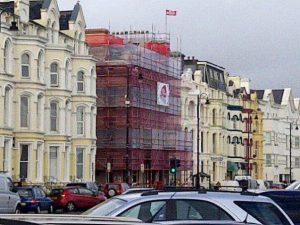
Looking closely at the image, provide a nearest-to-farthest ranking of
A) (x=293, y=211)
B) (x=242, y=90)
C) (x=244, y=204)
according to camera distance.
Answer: (x=244, y=204) < (x=293, y=211) < (x=242, y=90)

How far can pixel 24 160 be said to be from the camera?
2130 inches

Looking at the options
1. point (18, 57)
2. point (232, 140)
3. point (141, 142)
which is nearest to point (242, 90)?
point (232, 140)

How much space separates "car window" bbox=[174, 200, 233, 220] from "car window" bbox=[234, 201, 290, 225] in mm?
272

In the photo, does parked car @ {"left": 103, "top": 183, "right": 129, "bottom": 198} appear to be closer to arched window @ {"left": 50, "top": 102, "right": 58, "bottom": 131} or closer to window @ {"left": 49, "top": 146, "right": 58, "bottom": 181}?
window @ {"left": 49, "top": 146, "right": 58, "bottom": 181}

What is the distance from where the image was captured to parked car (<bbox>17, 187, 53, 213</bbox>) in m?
38.6

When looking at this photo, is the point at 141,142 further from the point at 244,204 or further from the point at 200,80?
the point at 244,204

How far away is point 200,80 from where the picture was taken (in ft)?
294

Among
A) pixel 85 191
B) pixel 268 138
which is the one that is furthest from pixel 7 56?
pixel 268 138

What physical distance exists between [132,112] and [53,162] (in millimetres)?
12312

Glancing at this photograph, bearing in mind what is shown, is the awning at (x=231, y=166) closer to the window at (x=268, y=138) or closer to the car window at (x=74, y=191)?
the window at (x=268, y=138)

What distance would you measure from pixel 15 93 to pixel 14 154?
3.87m

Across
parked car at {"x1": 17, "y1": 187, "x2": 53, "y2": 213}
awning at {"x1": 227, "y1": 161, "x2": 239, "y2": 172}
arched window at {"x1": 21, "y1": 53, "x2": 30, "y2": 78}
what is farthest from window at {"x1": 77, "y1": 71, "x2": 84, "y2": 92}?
awning at {"x1": 227, "y1": 161, "x2": 239, "y2": 172}

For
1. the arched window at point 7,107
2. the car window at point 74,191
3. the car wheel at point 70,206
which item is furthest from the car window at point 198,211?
the arched window at point 7,107

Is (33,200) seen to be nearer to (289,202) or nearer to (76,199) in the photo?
(76,199)
